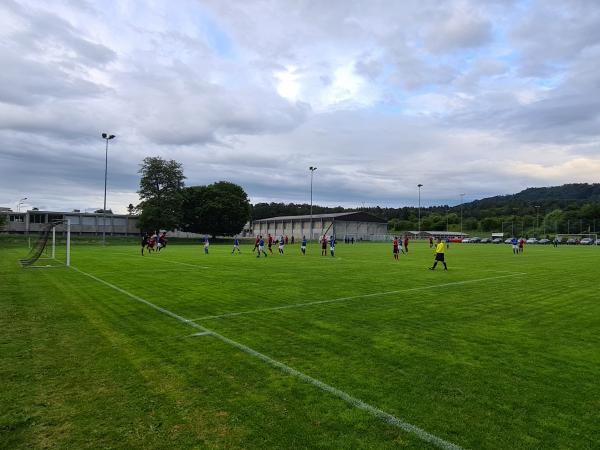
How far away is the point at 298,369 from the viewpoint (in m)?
6.08

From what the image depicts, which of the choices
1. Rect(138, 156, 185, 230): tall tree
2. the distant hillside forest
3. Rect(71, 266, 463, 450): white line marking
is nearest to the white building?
Rect(138, 156, 185, 230): tall tree

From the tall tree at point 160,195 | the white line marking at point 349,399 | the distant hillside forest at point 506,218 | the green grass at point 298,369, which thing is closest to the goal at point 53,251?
the green grass at point 298,369

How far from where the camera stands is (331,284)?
1584cm

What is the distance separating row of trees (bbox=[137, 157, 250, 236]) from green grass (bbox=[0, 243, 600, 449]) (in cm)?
7067

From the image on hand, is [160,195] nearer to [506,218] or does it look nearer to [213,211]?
[213,211]

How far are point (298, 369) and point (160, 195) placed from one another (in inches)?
3229

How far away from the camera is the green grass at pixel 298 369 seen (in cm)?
427

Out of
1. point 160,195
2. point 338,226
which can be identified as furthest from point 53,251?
point 338,226

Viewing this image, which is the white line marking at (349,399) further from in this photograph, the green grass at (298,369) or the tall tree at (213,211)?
the tall tree at (213,211)

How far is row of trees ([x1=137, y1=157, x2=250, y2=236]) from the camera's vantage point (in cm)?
8031

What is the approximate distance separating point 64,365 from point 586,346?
8809 millimetres

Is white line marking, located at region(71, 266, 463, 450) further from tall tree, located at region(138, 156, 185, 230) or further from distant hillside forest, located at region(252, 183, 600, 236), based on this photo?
distant hillside forest, located at region(252, 183, 600, 236)

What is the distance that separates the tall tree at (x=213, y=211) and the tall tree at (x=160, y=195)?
11.3ft

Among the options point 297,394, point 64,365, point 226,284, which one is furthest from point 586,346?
point 226,284
